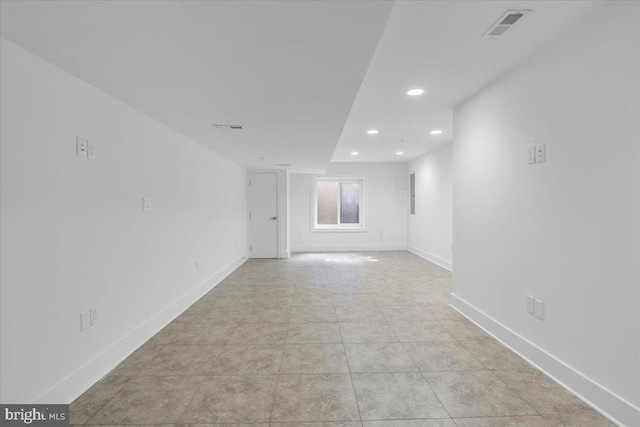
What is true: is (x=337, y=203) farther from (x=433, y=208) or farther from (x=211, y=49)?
(x=211, y=49)

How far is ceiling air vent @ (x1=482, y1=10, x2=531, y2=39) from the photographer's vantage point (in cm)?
185

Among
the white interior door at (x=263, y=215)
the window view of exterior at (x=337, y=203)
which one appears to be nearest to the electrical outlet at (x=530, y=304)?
the white interior door at (x=263, y=215)

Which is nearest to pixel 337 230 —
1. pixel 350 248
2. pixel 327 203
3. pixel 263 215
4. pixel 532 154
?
pixel 350 248

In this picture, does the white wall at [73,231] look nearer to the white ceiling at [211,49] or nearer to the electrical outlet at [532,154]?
the white ceiling at [211,49]

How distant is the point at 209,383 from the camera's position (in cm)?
220

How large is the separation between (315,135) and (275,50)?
2.01 meters

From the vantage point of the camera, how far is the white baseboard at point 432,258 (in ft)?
19.9

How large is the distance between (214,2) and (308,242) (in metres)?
7.45

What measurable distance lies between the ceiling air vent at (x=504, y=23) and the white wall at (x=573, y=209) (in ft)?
1.39

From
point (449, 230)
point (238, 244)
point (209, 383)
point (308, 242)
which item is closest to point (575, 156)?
point (209, 383)

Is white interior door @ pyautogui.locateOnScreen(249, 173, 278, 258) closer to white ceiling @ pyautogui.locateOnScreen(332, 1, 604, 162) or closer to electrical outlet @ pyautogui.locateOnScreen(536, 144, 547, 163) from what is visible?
white ceiling @ pyautogui.locateOnScreen(332, 1, 604, 162)

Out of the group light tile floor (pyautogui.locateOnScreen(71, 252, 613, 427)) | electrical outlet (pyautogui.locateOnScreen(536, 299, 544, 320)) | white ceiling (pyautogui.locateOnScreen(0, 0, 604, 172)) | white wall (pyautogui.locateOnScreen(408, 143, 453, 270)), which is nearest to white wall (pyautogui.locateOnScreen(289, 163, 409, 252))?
white wall (pyautogui.locateOnScreen(408, 143, 453, 270))

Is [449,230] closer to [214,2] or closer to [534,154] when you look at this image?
[534,154]

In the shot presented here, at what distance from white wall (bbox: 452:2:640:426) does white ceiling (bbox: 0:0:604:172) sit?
0.28 m
